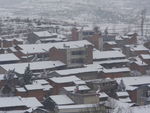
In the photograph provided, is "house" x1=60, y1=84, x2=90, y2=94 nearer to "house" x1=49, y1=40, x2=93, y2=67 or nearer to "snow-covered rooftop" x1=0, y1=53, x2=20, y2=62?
"house" x1=49, y1=40, x2=93, y2=67

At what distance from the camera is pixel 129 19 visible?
102 feet

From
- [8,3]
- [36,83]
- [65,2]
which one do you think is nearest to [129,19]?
[65,2]

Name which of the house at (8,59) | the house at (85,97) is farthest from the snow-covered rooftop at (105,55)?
the house at (85,97)

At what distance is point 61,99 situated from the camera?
8.91 metres

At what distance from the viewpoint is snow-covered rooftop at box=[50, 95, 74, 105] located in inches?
343

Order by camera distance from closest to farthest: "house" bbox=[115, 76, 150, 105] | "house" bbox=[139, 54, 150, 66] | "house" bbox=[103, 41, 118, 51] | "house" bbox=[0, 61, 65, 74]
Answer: "house" bbox=[115, 76, 150, 105]
"house" bbox=[0, 61, 65, 74]
"house" bbox=[139, 54, 150, 66]
"house" bbox=[103, 41, 118, 51]

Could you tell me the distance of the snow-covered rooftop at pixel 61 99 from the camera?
8.71 metres

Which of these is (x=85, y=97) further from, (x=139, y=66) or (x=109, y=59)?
(x=109, y=59)

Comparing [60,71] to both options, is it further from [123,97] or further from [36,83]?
[123,97]

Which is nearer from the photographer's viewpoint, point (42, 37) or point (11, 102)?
point (11, 102)

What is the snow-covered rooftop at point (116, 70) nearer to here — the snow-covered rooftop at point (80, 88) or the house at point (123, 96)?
the house at point (123, 96)


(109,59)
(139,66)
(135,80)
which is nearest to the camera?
(135,80)

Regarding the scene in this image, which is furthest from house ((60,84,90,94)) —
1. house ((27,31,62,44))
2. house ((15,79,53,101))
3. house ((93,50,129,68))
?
house ((27,31,62,44))

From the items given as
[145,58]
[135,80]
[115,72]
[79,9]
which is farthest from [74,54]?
[79,9]
